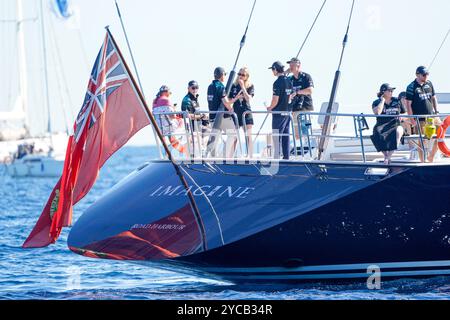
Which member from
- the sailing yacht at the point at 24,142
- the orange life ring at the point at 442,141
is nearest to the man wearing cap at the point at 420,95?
the orange life ring at the point at 442,141

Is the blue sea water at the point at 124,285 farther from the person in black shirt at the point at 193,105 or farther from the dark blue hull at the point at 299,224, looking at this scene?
the person in black shirt at the point at 193,105

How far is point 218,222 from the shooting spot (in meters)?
17.2

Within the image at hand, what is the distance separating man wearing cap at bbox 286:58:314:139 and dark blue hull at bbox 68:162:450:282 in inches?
69.9

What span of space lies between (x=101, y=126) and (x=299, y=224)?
10.8 feet

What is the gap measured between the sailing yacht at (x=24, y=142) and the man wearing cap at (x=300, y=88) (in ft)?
195

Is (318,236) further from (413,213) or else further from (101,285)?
(101,285)

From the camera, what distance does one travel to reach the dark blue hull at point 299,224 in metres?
17.2

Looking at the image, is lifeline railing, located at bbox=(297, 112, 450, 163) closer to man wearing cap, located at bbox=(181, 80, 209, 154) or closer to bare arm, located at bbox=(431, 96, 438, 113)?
bare arm, located at bbox=(431, 96, 438, 113)

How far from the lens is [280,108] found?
18.6 meters

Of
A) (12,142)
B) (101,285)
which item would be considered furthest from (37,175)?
(101,285)

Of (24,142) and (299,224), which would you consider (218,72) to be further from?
(24,142)

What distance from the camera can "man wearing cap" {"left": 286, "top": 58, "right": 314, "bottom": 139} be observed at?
747 inches

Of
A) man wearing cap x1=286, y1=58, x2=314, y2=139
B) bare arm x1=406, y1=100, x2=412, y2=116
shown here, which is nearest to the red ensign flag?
man wearing cap x1=286, y1=58, x2=314, y2=139
